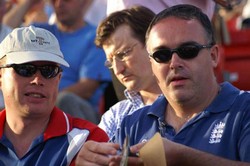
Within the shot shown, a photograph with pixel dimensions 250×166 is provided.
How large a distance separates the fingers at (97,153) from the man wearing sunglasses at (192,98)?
358mm

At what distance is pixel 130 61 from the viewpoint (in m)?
5.43

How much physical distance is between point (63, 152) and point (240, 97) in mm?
1010

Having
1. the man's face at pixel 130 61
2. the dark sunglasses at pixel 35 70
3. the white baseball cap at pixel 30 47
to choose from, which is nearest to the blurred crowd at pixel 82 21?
the man's face at pixel 130 61

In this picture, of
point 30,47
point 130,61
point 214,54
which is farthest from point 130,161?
point 130,61

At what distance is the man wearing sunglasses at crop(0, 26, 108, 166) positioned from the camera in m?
4.61

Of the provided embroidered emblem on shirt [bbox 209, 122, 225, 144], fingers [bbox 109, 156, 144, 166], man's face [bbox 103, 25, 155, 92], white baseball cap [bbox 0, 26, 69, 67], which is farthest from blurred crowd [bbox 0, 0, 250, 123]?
fingers [bbox 109, 156, 144, 166]

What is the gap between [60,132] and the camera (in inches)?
182

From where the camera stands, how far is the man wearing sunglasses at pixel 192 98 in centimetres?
403

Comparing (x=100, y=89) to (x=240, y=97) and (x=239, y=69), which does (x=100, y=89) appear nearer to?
(x=239, y=69)

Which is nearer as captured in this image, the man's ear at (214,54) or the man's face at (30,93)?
the man's ear at (214,54)

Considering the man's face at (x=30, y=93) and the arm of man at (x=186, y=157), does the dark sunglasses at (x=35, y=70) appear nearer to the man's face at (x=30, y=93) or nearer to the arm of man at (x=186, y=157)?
the man's face at (x=30, y=93)

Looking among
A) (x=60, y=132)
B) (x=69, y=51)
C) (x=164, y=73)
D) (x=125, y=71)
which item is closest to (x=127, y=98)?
(x=125, y=71)

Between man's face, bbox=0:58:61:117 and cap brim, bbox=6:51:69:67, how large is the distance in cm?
4

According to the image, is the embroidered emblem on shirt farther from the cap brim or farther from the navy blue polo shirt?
the cap brim
